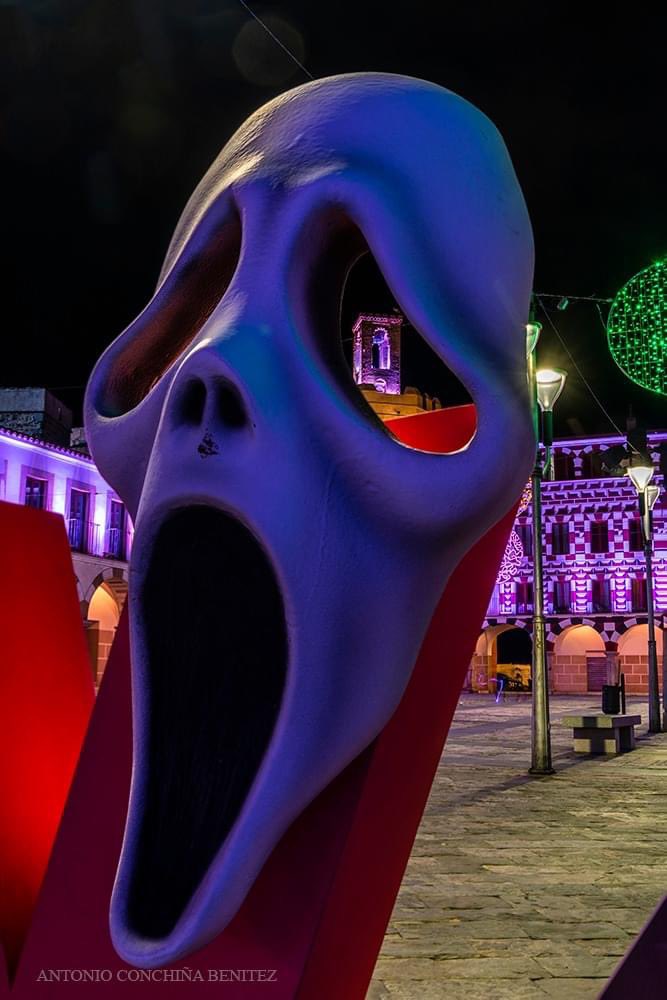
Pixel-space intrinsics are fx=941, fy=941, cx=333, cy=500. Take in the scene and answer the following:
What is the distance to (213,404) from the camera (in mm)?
1757

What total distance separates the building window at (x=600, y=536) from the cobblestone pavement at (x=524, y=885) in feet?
89.3

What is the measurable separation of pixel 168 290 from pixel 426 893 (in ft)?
13.9

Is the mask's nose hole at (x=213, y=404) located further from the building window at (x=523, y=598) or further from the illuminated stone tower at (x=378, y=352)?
the building window at (x=523, y=598)

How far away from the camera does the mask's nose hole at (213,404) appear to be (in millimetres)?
1751

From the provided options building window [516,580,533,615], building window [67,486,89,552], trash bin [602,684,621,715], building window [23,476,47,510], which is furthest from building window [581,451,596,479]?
trash bin [602,684,621,715]

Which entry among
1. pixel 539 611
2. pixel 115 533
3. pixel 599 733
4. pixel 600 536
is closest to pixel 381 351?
pixel 115 533

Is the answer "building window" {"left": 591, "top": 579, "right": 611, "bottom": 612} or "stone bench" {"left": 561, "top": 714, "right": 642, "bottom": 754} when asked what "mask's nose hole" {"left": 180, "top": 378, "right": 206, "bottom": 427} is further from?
"building window" {"left": 591, "top": 579, "right": 611, "bottom": 612}

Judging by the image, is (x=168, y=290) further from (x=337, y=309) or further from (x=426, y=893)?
(x=426, y=893)

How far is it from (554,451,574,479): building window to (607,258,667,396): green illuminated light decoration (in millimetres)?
34193

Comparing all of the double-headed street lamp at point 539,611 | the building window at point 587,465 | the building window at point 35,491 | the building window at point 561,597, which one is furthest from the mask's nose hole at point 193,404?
the building window at point 587,465

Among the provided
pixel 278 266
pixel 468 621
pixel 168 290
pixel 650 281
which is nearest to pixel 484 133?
pixel 278 266

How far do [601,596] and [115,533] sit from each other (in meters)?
19.5

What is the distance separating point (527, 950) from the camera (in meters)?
4.19

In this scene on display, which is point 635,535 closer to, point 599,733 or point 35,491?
point 35,491
